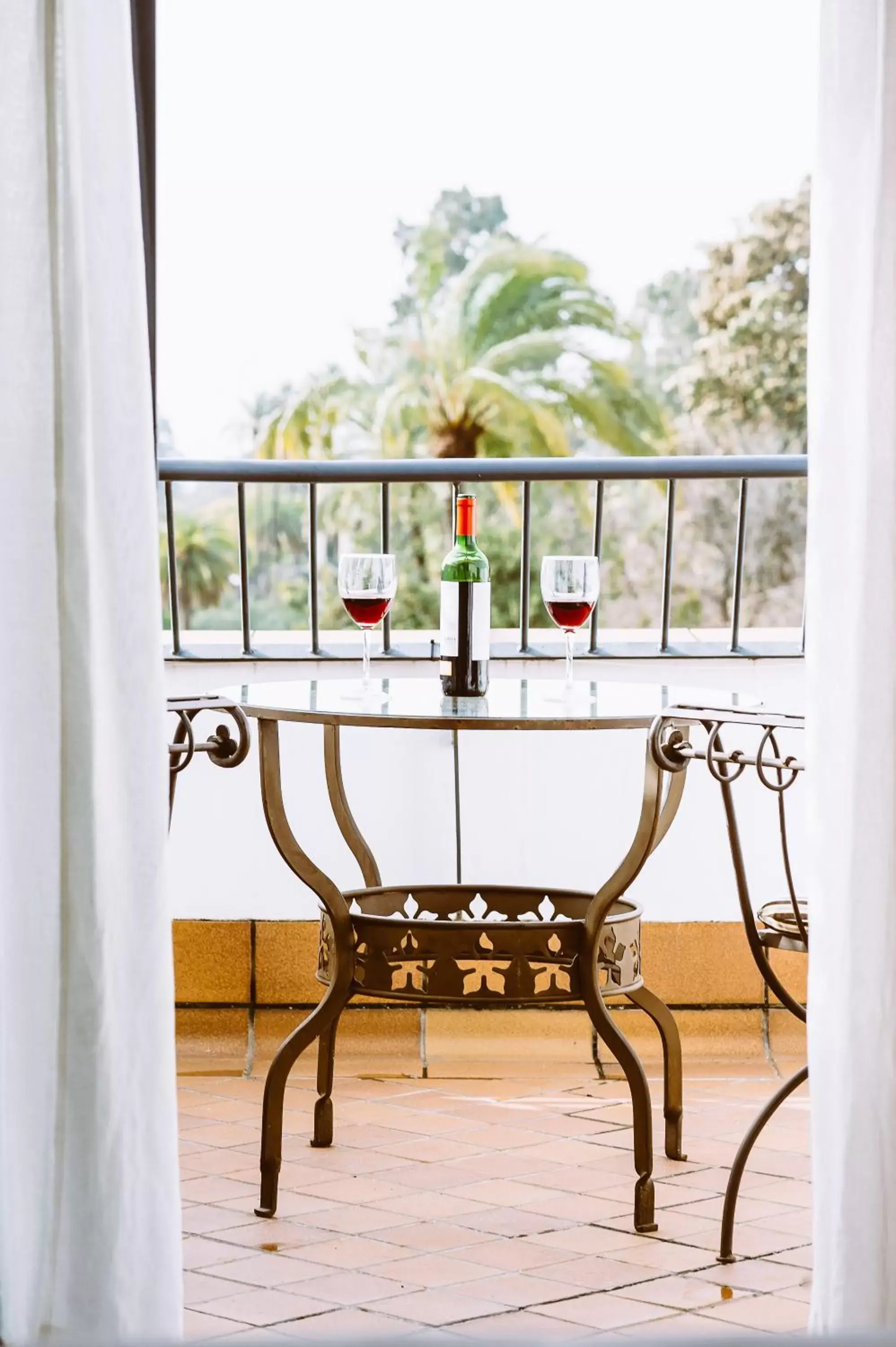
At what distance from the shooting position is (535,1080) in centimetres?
279

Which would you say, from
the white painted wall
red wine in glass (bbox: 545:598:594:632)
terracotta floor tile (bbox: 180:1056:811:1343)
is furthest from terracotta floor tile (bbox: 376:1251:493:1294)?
the white painted wall

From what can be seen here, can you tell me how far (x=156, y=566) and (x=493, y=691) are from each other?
928 millimetres

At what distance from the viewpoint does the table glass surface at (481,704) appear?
1934mm

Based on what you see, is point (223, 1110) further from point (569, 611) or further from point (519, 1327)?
point (569, 611)

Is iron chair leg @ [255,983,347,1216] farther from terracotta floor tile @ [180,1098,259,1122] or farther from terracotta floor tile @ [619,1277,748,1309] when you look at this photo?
terracotta floor tile @ [619,1277,748,1309]

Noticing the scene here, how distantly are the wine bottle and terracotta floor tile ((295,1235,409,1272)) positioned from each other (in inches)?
30.2

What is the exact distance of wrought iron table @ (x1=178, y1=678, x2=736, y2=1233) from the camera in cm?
207

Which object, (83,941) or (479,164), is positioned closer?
(83,941)

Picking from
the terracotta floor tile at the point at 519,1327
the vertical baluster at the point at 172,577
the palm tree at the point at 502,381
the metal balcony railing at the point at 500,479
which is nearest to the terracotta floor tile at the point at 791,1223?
the terracotta floor tile at the point at 519,1327

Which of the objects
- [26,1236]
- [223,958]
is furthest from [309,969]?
[26,1236]

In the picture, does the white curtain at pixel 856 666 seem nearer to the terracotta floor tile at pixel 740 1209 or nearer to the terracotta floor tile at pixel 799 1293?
the terracotta floor tile at pixel 799 1293

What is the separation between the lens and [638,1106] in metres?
2.10

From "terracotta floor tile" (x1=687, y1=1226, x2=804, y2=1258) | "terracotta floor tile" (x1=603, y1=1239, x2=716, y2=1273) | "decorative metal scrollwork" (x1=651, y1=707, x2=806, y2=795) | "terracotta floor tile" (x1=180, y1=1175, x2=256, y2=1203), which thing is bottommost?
"terracotta floor tile" (x1=180, y1=1175, x2=256, y2=1203)

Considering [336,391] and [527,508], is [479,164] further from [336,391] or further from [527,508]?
[527,508]
